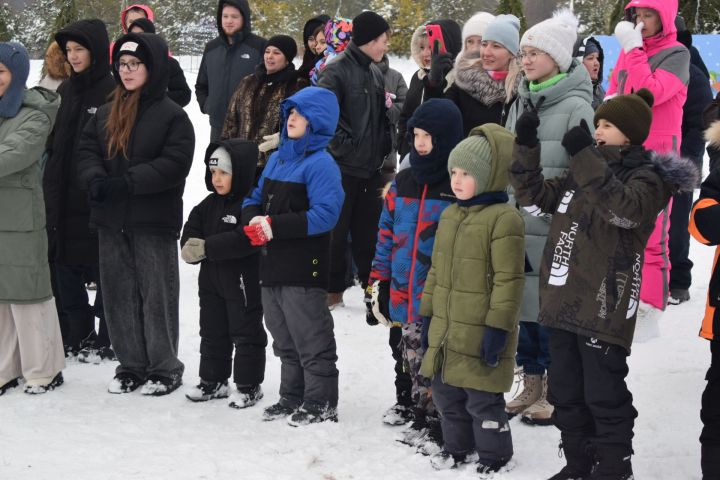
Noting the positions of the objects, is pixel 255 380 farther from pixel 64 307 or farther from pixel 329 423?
pixel 64 307

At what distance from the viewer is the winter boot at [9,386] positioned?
5.64 metres

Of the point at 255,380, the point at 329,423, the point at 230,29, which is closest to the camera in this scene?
the point at 329,423

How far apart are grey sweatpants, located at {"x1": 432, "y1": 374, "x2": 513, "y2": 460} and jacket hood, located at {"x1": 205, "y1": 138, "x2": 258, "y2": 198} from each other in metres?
1.84

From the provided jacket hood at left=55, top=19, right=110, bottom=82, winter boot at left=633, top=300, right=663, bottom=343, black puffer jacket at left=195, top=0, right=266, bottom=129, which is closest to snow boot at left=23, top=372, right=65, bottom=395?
jacket hood at left=55, top=19, right=110, bottom=82

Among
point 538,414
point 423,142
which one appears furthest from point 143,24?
point 538,414

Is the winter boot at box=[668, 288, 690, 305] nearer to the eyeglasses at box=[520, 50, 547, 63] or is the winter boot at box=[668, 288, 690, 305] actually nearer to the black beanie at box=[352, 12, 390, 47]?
the black beanie at box=[352, 12, 390, 47]

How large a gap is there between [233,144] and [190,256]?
763 millimetres

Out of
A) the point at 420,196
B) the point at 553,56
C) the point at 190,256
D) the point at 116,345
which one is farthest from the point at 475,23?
the point at 116,345

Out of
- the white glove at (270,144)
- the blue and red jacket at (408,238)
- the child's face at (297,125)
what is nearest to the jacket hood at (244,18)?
the white glove at (270,144)

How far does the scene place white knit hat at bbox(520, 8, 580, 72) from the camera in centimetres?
466

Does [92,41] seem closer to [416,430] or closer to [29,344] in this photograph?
[29,344]

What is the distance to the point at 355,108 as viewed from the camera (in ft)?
22.0

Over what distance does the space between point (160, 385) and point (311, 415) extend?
3.95ft

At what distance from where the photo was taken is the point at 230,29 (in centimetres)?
821
